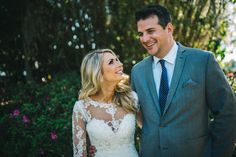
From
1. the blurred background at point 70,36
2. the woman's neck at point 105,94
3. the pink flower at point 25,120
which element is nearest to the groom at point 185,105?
the woman's neck at point 105,94

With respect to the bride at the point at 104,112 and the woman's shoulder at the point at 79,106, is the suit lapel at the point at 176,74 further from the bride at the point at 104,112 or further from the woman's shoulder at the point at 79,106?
the woman's shoulder at the point at 79,106

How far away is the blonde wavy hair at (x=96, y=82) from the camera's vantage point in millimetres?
3723

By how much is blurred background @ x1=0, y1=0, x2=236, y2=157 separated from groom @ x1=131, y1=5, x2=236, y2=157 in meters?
3.21

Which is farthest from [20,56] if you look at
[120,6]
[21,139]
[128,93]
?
[128,93]

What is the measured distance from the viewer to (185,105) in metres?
3.21

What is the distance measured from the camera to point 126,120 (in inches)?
147

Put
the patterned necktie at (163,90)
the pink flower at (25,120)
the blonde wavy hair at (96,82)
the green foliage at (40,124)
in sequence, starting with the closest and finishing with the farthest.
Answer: the patterned necktie at (163,90) < the blonde wavy hair at (96,82) < the green foliage at (40,124) < the pink flower at (25,120)

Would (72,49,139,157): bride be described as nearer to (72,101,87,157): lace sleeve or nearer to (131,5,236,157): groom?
(72,101,87,157): lace sleeve

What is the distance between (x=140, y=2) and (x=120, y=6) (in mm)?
440

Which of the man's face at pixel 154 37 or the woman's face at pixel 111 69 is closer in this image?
the man's face at pixel 154 37

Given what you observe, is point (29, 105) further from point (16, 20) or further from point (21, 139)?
point (16, 20)

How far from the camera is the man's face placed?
3412mm

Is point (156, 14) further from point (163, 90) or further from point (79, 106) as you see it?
point (79, 106)

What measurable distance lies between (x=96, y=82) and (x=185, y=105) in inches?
35.0
